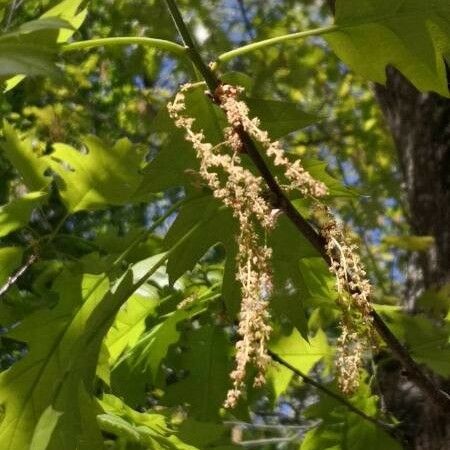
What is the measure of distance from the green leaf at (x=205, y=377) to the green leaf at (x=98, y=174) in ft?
1.21

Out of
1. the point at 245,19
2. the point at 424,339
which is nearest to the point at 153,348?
the point at 424,339

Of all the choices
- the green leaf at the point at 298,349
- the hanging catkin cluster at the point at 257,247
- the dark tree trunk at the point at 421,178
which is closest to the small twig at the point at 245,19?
the dark tree trunk at the point at 421,178

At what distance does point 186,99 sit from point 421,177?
1.24 meters

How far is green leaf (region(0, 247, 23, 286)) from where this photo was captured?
146 cm

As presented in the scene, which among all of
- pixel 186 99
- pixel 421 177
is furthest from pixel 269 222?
pixel 421 177

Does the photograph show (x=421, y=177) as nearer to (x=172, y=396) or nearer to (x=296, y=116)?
(x=172, y=396)

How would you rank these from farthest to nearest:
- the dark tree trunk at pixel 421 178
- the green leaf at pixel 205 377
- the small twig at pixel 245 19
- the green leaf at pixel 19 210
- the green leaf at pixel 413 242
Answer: the small twig at pixel 245 19, the dark tree trunk at pixel 421 178, the green leaf at pixel 413 242, the green leaf at pixel 205 377, the green leaf at pixel 19 210

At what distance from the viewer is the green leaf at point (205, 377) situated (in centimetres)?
170

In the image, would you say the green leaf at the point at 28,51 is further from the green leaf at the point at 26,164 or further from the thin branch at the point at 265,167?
the green leaf at the point at 26,164

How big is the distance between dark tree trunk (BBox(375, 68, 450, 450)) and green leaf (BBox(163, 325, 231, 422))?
0.49 meters

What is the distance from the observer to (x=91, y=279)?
1.37 meters

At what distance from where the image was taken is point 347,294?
3.39 ft

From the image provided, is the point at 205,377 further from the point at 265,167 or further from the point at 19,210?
the point at 265,167

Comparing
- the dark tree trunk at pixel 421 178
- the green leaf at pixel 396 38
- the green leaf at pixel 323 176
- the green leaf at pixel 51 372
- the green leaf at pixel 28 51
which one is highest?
the dark tree trunk at pixel 421 178
